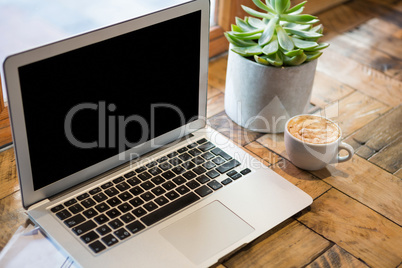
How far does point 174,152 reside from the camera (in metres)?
0.94

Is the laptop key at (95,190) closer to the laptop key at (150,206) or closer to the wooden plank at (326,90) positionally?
the laptop key at (150,206)

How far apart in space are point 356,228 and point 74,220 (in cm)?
47

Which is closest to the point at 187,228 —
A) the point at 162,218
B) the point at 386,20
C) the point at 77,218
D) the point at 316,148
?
the point at 162,218

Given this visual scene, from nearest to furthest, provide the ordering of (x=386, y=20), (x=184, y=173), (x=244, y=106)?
(x=184, y=173)
(x=244, y=106)
(x=386, y=20)

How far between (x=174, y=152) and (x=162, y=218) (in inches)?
6.2

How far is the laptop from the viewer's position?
74 cm

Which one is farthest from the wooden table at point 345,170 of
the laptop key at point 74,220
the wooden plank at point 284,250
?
the laptop key at point 74,220

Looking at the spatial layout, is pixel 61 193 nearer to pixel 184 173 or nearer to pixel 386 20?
pixel 184 173

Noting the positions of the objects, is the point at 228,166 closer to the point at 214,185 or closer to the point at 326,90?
the point at 214,185

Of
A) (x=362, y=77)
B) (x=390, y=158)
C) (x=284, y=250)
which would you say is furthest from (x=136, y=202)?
(x=362, y=77)

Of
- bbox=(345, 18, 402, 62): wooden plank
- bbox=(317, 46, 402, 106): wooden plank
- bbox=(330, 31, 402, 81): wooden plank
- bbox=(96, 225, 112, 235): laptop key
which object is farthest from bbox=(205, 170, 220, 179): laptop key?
bbox=(345, 18, 402, 62): wooden plank

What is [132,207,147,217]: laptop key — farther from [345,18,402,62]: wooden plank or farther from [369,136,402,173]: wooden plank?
[345,18,402,62]: wooden plank

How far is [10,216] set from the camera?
0.85 m

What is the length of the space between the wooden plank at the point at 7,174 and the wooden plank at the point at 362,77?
2.53 ft
